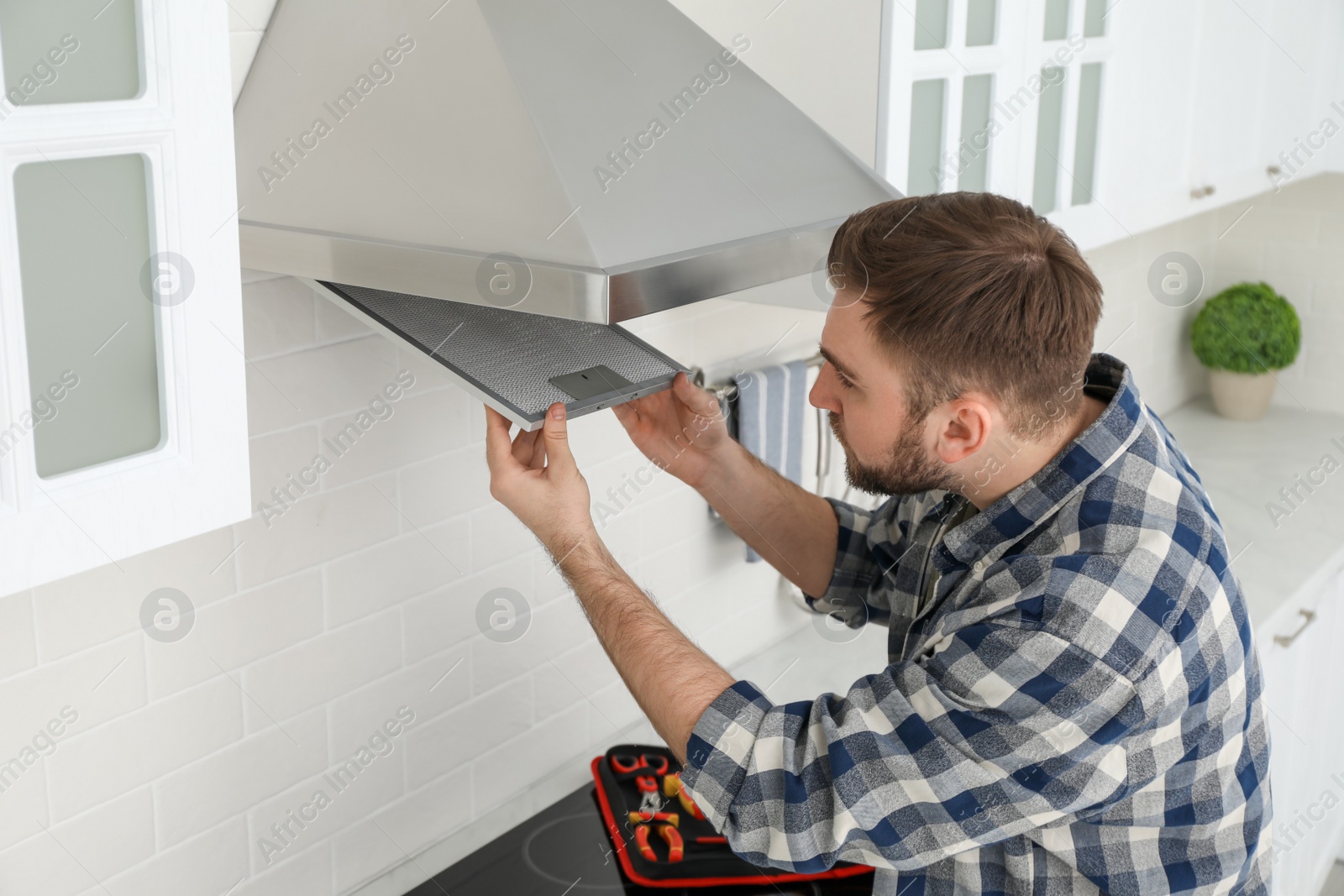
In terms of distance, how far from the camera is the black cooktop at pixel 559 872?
58.5 inches

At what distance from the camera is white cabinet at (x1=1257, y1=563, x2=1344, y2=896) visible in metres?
2.10

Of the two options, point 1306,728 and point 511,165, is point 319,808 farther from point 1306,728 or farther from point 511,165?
point 1306,728

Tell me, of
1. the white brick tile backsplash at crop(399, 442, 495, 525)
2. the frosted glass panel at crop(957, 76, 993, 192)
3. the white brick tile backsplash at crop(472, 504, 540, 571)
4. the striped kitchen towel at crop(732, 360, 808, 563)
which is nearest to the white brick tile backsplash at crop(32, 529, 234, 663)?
the white brick tile backsplash at crop(399, 442, 495, 525)

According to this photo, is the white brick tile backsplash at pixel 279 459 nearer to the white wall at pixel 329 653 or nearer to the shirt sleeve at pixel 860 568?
the white wall at pixel 329 653

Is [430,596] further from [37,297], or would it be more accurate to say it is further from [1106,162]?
[1106,162]

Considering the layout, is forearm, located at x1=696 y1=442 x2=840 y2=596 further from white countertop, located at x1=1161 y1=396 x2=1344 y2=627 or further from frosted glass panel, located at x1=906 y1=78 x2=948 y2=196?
white countertop, located at x1=1161 y1=396 x2=1344 y2=627

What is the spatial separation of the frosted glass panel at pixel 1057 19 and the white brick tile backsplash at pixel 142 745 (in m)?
1.42

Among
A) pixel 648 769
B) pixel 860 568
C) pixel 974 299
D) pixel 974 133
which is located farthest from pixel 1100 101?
pixel 648 769

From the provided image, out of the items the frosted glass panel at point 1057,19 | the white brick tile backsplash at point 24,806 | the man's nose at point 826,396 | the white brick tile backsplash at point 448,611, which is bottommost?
the white brick tile backsplash at point 24,806

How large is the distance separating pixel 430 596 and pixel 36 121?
882 mm

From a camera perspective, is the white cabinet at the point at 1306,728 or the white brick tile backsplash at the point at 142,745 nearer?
the white brick tile backsplash at the point at 142,745

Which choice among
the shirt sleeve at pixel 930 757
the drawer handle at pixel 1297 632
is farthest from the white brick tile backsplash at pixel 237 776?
the drawer handle at pixel 1297 632

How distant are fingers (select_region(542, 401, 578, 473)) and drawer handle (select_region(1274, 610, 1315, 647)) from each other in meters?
1.47

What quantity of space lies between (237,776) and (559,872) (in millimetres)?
419
